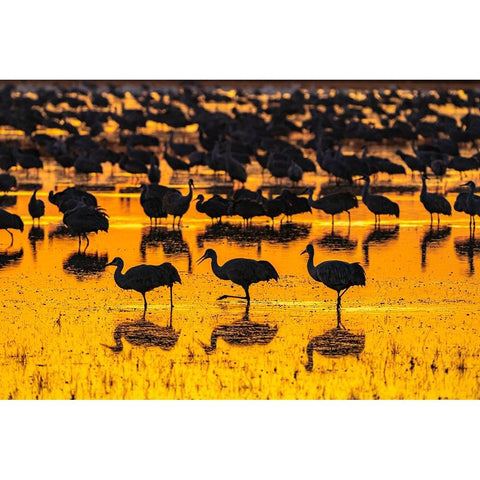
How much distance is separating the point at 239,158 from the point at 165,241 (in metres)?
12.3

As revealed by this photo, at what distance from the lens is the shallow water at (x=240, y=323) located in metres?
12.2

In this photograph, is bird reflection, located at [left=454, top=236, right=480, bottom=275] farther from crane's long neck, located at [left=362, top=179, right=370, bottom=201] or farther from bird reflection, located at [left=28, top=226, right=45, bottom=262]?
bird reflection, located at [left=28, top=226, right=45, bottom=262]

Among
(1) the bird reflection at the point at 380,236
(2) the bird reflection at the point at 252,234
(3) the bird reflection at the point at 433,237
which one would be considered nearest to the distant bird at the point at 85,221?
(2) the bird reflection at the point at 252,234

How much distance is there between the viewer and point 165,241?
20.5 metres

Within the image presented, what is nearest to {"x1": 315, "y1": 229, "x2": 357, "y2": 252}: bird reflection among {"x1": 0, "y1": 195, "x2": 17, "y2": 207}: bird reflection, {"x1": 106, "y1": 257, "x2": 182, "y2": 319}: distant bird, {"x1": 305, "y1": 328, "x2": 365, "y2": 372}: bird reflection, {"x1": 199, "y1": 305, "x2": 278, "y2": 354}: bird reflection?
{"x1": 106, "y1": 257, "x2": 182, "y2": 319}: distant bird

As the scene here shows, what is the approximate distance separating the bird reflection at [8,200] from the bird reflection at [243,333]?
11425 mm

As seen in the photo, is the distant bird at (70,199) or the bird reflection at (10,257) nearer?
the bird reflection at (10,257)

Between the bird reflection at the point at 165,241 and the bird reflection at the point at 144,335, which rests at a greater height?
the bird reflection at the point at 165,241

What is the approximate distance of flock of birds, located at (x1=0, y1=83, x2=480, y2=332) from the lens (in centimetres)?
2012

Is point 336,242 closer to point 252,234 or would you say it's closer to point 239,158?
point 252,234

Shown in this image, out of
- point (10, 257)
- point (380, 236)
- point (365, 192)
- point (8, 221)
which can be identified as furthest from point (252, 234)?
point (10, 257)

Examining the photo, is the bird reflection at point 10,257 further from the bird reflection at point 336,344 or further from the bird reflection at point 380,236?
the bird reflection at point 336,344

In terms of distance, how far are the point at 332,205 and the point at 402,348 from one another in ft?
31.3

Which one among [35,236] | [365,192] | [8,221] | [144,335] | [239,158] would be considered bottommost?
[144,335]
